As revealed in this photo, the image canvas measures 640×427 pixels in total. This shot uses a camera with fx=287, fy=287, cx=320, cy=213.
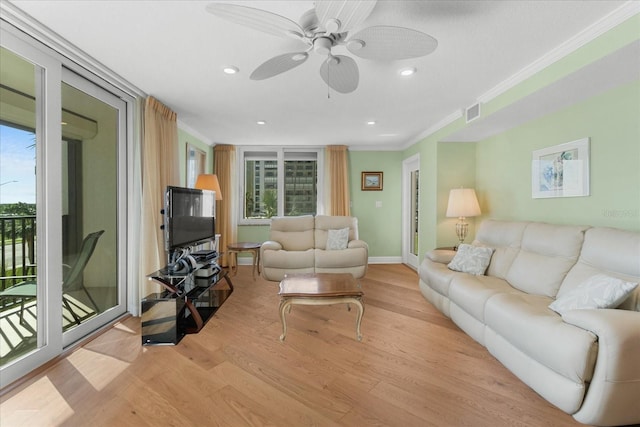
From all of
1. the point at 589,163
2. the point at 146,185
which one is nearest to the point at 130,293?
the point at 146,185

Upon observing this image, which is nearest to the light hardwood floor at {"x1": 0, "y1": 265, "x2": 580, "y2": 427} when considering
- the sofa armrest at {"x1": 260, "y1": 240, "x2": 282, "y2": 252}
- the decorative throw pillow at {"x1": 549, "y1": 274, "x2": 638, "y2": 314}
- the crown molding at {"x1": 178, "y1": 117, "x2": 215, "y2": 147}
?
the decorative throw pillow at {"x1": 549, "y1": 274, "x2": 638, "y2": 314}

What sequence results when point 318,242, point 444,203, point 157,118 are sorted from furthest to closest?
1. point 318,242
2. point 444,203
3. point 157,118

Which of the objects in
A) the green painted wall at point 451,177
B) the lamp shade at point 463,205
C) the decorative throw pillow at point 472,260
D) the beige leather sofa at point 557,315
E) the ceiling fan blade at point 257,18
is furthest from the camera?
the green painted wall at point 451,177

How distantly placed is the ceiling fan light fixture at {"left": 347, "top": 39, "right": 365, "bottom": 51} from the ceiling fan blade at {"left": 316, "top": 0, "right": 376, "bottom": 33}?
96 mm

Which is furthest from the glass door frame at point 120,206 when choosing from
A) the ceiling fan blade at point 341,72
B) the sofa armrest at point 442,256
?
the sofa armrest at point 442,256

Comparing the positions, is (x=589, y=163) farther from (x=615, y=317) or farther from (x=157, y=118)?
(x=157, y=118)

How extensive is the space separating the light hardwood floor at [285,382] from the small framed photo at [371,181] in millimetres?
3313

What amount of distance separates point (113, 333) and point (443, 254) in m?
3.41

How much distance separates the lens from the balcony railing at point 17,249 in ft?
6.07

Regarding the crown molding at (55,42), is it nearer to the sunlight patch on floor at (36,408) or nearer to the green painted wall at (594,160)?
the sunlight patch on floor at (36,408)

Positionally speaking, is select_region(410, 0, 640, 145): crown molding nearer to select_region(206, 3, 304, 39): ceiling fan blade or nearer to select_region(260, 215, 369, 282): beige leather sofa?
select_region(206, 3, 304, 39): ceiling fan blade

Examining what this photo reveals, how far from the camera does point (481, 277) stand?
2824mm

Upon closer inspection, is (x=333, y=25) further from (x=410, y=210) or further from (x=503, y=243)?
(x=410, y=210)

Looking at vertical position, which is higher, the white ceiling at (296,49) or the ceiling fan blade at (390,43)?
the white ceiling at (296,49)
